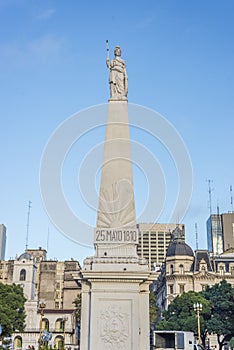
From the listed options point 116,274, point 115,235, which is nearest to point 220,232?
point 115,235

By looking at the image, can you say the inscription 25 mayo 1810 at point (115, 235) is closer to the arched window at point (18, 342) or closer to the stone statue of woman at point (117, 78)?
the stone statue of woman at point (117, 78)

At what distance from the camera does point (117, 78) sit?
24.6 m

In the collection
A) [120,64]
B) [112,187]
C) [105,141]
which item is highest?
[120,64]

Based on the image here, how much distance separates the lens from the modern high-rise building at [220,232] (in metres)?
108

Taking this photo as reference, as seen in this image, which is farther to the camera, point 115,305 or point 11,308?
point 11,308

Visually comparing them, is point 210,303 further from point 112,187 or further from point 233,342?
point 112,187

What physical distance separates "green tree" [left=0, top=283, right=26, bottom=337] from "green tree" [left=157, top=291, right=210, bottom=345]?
15.9 metres

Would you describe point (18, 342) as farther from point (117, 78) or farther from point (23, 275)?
point (117, 78)

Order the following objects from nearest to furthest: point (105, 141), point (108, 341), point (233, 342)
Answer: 1. point (108, 341)
2. point (105, 141)
3. point (233, 342)

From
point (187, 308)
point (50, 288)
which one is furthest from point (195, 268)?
point (50, 288)

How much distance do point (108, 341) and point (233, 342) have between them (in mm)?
29511

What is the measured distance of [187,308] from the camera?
56188 mm

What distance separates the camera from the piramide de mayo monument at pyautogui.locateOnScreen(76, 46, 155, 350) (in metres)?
19.6

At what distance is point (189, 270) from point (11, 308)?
32868mm
